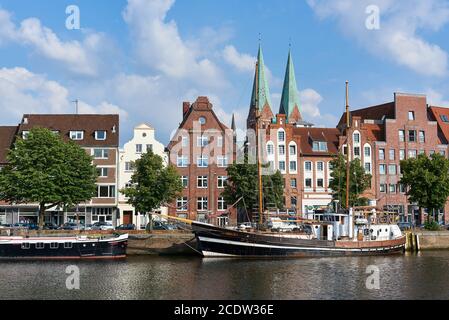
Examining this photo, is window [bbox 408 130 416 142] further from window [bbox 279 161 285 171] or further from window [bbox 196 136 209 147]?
window [bbox 196 136 209 147]

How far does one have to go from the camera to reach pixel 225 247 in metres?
61.0

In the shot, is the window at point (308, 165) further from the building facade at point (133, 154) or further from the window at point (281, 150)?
the building facade at point (133, 154)

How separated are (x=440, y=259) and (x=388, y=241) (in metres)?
7.77

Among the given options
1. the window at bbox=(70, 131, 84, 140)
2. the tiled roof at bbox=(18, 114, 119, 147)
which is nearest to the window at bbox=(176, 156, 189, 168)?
the tiled roof at bbox=(18, 114, 119, 147)

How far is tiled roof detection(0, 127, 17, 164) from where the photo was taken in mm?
86312

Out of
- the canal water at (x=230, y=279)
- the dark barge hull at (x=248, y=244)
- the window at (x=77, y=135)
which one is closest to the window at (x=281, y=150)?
the window at (x=77, y=135)

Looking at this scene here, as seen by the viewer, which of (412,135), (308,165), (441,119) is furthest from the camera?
(441,119)

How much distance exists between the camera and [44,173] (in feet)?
222

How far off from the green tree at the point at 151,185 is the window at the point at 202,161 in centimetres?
1976

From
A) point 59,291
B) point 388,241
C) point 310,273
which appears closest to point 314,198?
point 388,241

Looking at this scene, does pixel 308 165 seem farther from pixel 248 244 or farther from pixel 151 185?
pixel 248 244

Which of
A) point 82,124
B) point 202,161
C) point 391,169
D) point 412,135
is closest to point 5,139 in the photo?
point 82,124

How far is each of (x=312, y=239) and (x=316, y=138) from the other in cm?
3582
